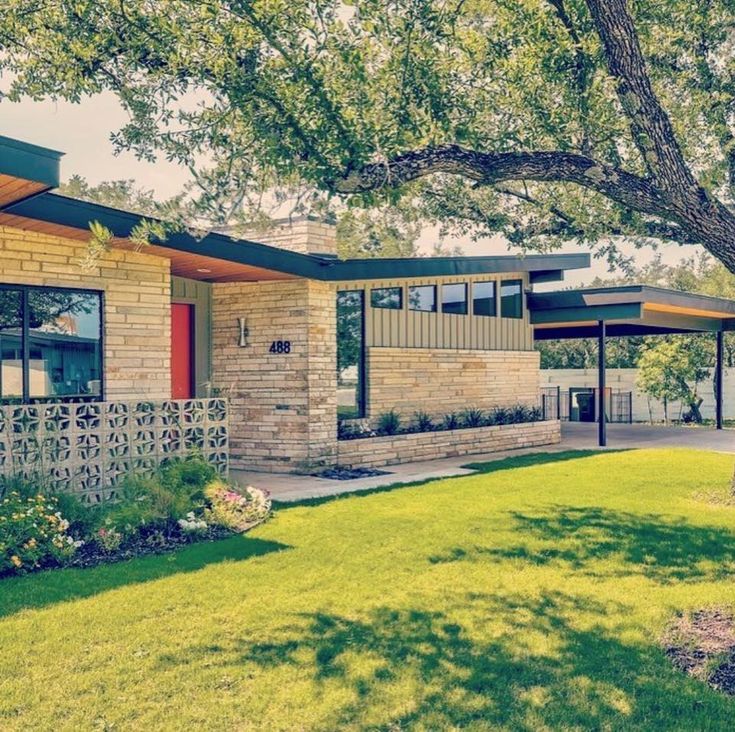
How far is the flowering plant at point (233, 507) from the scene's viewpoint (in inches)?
314

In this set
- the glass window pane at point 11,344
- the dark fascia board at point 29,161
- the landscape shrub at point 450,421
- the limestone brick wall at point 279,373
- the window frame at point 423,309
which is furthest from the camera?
the landscape shrub at point 450,421

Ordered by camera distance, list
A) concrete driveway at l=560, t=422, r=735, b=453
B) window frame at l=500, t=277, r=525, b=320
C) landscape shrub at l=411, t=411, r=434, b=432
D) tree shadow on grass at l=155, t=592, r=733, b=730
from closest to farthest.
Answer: tree shadow on grass at l=155, t=592, r=733, b=730, landscape shrub at l=411, t=411, r=434, b=432, concrete driveway at l=560, t=422, r=735, b=453, window frame at l=500, t=277, r=525, b=320

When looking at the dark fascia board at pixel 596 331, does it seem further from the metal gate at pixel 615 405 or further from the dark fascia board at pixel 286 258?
the metal gate at pixel 615 405

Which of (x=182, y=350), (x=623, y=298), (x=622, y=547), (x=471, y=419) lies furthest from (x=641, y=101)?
(x=623, y=298)

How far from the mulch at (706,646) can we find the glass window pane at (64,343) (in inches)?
282

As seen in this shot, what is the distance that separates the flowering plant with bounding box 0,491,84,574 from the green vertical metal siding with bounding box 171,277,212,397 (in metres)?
6.06

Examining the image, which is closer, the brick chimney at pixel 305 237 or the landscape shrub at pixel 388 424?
the brick chimney at pixel 305 237

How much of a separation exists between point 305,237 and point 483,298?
18.8ft

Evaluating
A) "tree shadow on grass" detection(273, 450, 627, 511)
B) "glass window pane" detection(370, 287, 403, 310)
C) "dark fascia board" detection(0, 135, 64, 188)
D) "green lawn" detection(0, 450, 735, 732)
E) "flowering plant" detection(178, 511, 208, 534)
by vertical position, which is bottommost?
"green lawn" detection(0, 450, 735, 732)

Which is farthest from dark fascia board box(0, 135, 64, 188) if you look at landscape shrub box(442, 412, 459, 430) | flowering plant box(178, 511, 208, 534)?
landscape shrub box(442, 412, 459, 430)

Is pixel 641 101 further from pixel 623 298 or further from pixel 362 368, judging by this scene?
pixel 623 298

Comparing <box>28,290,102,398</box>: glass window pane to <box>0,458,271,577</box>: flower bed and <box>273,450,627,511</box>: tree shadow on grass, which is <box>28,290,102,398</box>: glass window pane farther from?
<box>273,450,627,511</box>: tree shadow on grass

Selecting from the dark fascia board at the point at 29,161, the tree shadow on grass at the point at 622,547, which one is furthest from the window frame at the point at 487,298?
the dark fascia board at the point at 29,161

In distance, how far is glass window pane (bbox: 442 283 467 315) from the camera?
1622 centimetres
